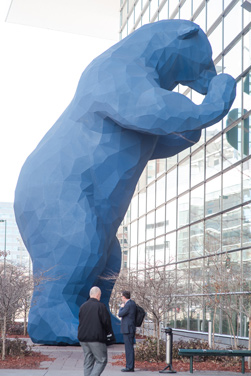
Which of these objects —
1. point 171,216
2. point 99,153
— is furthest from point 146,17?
point 99,153

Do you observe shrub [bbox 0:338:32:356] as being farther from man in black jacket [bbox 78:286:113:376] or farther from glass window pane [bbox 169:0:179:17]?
glass window pane [bbox 169:0:179:17]

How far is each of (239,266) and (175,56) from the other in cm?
572

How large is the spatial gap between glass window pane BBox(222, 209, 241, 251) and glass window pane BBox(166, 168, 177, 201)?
5.04 metres

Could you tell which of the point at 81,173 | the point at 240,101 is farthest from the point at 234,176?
the point at 81,173

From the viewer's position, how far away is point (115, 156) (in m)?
10.8

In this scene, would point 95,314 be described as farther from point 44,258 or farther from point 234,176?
point 234,176

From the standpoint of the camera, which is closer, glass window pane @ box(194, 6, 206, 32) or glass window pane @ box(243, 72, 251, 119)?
glass window pane @ box(243, 72, 251, 119)

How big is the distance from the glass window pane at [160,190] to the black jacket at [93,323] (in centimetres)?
1556

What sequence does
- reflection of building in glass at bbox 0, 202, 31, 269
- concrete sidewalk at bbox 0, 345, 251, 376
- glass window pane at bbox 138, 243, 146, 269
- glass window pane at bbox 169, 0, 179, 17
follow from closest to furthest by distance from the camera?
concrete sidewalk at bbox 0, 345, 251, 376, glass window pane at bbox 169, 0, 179, 17, glass window pane at bbox 138, 243, 146, 269, reflection of building in glass at bbox 0, 202, 31, 269

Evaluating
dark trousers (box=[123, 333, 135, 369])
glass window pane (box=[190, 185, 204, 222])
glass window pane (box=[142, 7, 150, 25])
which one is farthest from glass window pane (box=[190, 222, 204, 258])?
glass window pane (box=[142, 7, 150, 25])

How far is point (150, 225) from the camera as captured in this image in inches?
945

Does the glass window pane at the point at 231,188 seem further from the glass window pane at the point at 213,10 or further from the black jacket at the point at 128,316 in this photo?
the black jacket at the point at 128,316

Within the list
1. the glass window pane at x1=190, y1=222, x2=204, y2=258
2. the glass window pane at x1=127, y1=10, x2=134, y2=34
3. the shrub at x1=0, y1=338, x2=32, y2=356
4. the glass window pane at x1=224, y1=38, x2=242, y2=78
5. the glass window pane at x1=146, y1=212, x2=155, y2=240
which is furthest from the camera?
the glass window pane at x1=127, y1=10, x2=134, y2=34

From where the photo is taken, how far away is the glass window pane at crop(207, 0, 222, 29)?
16891 mm
